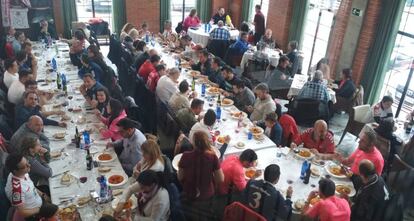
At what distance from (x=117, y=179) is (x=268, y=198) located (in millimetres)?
1828

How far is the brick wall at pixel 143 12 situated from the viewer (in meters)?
13.4

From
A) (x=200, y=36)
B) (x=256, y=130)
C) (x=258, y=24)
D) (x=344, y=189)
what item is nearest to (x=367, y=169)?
(x=344, y=189)

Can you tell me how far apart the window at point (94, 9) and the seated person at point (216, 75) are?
674cm

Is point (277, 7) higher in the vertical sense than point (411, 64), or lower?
higher

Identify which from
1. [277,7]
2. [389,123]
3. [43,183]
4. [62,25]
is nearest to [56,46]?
[62,25]

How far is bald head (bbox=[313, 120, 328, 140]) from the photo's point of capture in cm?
554

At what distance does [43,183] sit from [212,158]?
6.97 ft

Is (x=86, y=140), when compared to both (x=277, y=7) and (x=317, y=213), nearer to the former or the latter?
(x=317, y=213)

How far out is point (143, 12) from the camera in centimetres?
1366

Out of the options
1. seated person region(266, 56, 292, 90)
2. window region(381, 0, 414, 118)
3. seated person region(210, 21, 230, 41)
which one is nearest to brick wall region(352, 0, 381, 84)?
window region(381, 0, 414, 118)

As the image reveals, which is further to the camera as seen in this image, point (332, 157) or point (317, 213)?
point (332, 157)

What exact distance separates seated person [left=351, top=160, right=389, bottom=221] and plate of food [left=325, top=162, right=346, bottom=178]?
2.05 feet

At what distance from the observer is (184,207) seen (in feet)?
15.3

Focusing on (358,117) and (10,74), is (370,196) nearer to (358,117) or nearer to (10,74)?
(358,117)
